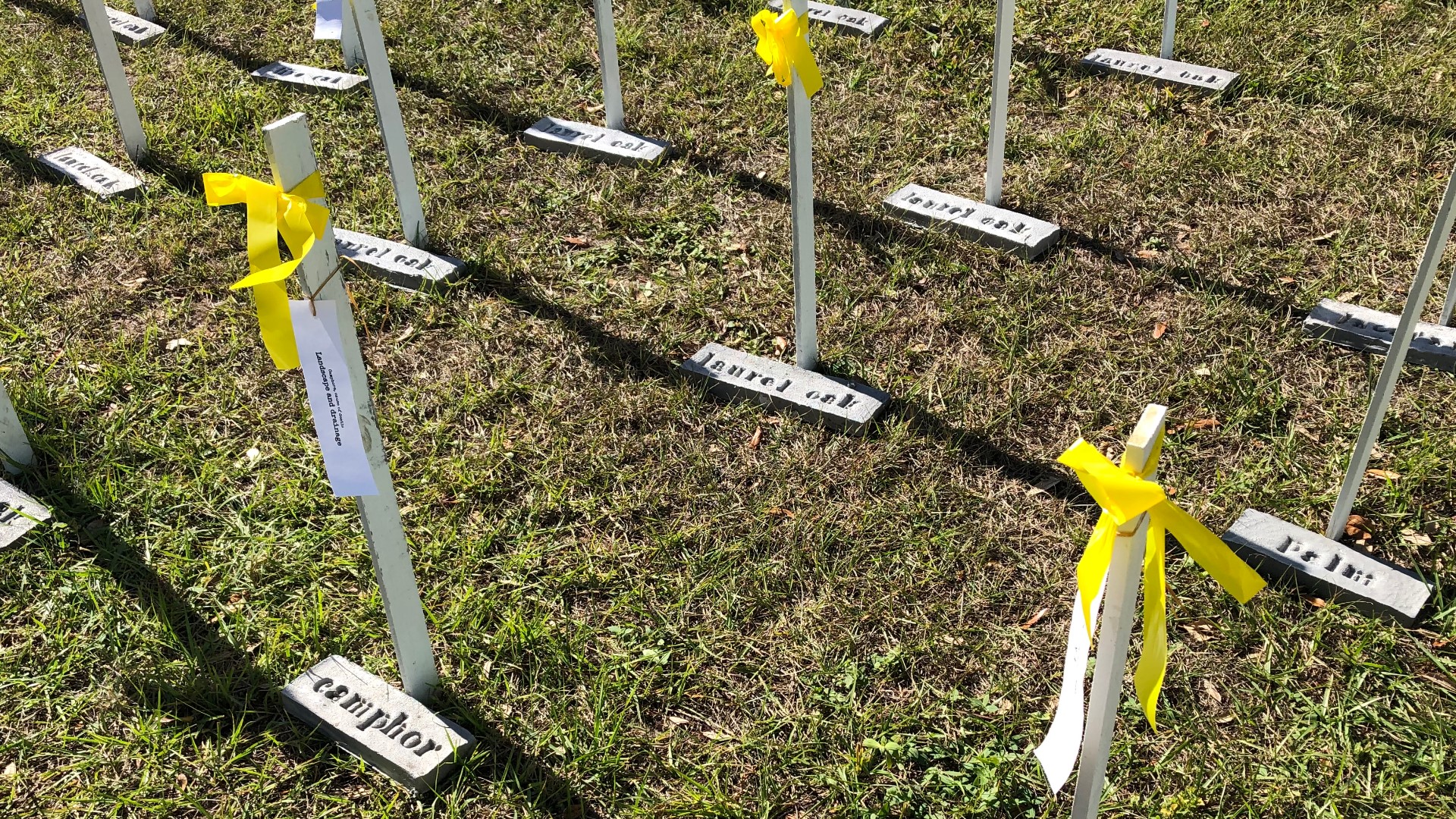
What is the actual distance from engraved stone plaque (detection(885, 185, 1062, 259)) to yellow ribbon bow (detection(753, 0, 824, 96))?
1202mm

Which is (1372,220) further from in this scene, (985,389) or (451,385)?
(451,385)

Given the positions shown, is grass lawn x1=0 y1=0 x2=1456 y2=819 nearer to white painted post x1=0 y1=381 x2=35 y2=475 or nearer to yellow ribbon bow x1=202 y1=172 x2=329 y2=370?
white painted post x1=0 y1=381 x2=35 y2=475

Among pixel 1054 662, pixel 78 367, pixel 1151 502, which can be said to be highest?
pixel 1151 502

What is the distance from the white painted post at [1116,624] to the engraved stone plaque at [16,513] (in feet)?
8.21

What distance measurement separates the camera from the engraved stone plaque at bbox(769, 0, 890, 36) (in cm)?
498

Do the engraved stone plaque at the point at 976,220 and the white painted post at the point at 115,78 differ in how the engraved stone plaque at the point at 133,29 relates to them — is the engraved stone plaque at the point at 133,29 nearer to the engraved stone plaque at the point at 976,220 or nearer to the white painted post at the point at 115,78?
the white painted post at the point at 115,78

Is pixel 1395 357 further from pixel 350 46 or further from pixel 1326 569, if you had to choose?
pixel 350 46

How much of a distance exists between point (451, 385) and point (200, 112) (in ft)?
6.88

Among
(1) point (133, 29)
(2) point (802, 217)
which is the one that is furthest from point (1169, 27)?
(1) point (133, 29)

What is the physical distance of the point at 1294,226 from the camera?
3.76 metres

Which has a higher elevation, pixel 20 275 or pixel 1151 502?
pixel 1151 502

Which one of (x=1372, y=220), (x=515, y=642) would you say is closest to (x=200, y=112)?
(x=515, y=642)

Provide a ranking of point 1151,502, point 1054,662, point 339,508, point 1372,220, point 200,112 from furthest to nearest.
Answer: point 200,112, point 1372,220, point 339,508, point 1054,662, point 1151,502

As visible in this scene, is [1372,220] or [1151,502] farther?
[1372,220]
